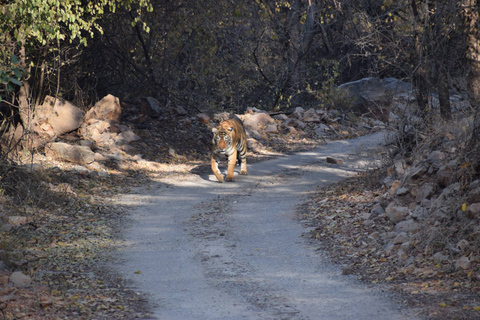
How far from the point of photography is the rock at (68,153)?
12571 millimetres

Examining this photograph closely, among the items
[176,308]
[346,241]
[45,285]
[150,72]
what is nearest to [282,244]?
[346,241]

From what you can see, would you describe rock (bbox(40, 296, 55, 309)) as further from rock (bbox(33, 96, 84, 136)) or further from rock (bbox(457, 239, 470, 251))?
rock (bbox(33, 96, 84, 136))

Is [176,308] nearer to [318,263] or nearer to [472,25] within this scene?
[318,263]

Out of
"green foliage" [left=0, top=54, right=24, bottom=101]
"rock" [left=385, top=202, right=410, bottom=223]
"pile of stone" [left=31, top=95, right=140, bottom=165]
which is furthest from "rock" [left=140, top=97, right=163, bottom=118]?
"rock" [left=385, top=202, right=410, bottom=223]

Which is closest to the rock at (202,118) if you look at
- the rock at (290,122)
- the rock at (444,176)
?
the rock at (290,122)

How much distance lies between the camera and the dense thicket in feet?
32.7

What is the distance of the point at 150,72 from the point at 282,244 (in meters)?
12.6

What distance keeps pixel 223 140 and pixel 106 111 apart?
513cm

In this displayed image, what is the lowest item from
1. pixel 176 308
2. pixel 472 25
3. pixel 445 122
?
pixel 176 308

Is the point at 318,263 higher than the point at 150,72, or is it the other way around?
the point at 150,72

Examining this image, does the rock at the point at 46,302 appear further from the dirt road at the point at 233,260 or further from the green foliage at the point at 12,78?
the green foliage at the point at 12,78

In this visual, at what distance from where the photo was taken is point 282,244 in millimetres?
7746

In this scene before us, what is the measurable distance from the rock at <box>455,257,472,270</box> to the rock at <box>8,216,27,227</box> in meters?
6.03

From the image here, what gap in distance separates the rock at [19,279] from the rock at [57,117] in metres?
8.53
